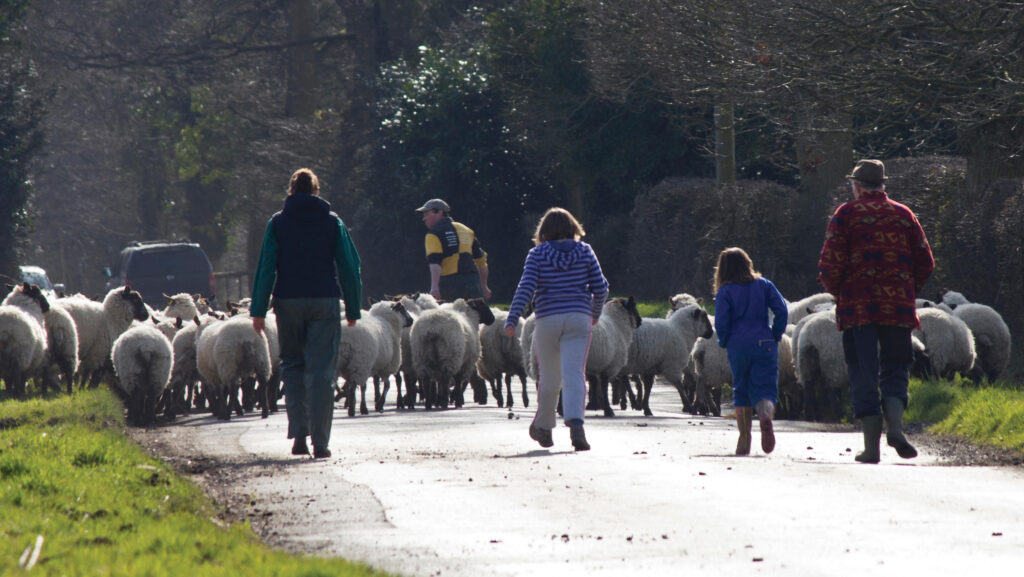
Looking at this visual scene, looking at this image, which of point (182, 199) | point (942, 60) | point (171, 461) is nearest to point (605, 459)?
point (171, 461)

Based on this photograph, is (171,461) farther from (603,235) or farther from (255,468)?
(603,235)

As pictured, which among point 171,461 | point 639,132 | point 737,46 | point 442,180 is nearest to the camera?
point 171,461

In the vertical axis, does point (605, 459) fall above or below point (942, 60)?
below

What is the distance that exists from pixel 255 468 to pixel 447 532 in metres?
3.25

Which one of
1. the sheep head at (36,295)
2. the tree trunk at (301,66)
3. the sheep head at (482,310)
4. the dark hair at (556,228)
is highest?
the tree trunk at (301,66)

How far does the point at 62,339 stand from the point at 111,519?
35.4 ft

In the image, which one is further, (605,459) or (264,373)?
(264,373)

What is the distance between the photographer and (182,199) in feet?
223

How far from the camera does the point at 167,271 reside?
117ft

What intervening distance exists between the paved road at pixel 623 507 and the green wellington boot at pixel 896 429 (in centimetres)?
17

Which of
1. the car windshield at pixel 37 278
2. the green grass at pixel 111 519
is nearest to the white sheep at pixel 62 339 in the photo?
the green grass at pixel 111 519

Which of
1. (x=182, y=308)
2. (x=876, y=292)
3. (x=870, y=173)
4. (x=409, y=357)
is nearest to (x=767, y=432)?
(x=876, y=292)

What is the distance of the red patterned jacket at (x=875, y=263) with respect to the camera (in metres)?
9.38

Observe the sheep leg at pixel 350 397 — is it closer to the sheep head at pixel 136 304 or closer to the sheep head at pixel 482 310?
the sheep head at pixel 482 310
